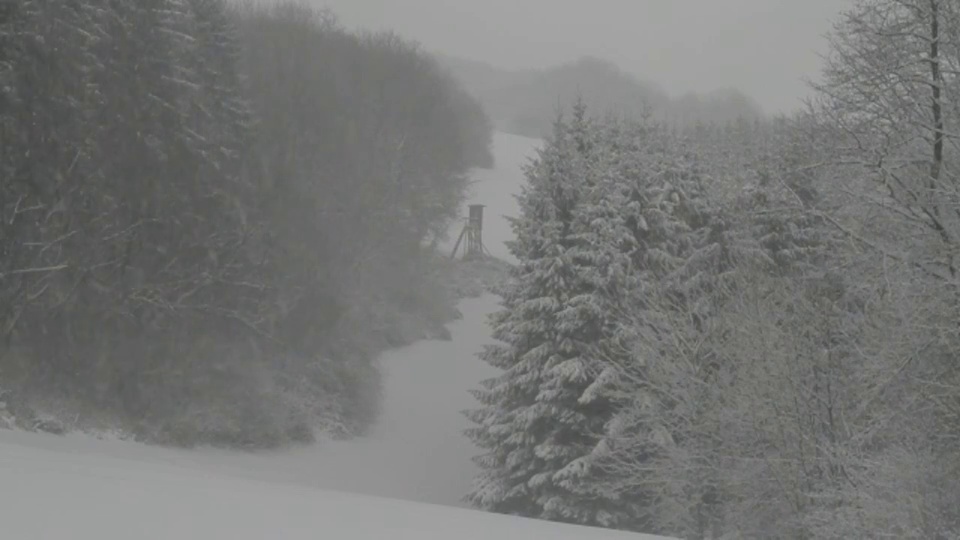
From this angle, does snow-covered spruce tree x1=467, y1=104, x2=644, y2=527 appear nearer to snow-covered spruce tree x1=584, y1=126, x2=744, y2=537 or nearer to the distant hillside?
snow-covered spruce tree x1=584, y1=126, x2=744, y2=537

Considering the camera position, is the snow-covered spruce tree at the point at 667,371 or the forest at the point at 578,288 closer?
the forest at the point at 578,288

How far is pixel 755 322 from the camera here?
1368 centimetres

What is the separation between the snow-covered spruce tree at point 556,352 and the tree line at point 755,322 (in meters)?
0.05

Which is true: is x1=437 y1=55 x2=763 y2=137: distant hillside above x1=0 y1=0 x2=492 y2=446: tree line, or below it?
above

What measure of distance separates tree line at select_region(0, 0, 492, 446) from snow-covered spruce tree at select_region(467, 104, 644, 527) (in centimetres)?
712

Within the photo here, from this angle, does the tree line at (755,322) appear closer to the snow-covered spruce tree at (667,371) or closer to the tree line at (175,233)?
the snow-covered spruce tree at (667,371)

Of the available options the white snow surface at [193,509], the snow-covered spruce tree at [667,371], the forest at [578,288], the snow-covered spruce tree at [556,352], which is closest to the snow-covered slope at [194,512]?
the white snow surface at [193,509]

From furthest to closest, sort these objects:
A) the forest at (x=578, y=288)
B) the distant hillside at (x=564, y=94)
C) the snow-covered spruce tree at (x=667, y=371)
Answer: the distant hillside at (x=564, y=94)
the snow-covered spruce tree at (x=667, y=371)
the forest at (x=578, y=288)

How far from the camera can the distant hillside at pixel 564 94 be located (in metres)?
62.9

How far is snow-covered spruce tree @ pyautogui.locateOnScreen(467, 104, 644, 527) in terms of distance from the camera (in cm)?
1706

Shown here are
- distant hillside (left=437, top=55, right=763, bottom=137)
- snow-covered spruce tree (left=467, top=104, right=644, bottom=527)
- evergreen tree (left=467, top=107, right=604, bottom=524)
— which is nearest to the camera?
snow-covered spruce tree (left=467, top=104, right=644, bottom=527)

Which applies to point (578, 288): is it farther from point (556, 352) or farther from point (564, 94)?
point (564, 94)

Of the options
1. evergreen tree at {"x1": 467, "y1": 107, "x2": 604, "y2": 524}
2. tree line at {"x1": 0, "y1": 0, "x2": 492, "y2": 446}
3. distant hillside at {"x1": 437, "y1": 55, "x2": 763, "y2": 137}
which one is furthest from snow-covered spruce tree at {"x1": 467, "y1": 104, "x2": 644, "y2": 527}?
distant hillside at {"x1": 437, "y1": 55, "x2": 763, "y2": 137}

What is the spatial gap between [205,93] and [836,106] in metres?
18.0
